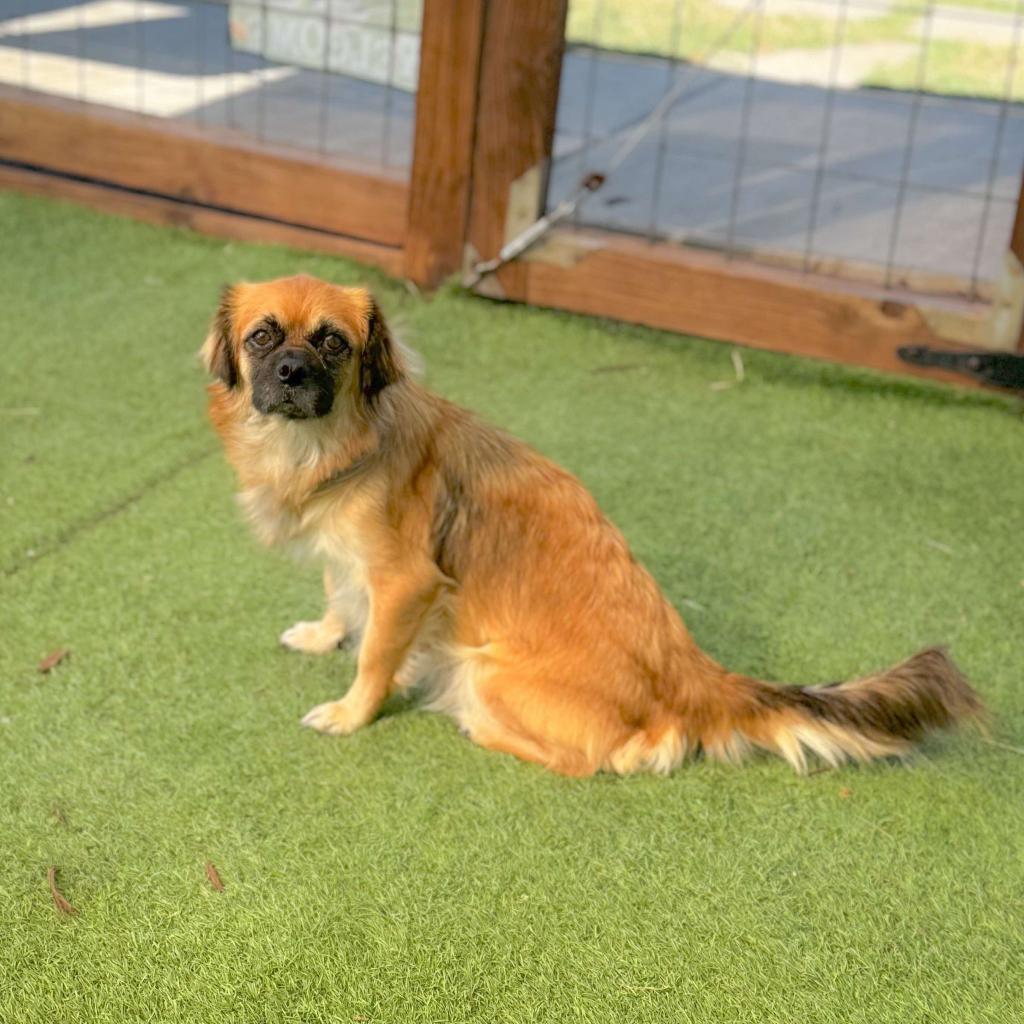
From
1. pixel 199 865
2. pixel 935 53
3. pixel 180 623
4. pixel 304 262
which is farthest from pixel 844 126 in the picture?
pixel 199 865

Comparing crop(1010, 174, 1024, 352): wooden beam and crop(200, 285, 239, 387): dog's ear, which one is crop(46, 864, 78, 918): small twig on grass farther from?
crop(1010, 174, 1024, 352): wooden beam

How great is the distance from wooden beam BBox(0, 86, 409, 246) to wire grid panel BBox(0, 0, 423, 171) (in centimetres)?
18

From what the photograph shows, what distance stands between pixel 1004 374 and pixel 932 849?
2.31m

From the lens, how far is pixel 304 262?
206 inches

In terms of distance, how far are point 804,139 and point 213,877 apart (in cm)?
561

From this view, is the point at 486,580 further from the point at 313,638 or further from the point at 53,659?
the point at 53,659

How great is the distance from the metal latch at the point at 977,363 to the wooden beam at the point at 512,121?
145 cm

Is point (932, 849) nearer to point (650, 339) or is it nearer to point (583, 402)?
point (583, 402)

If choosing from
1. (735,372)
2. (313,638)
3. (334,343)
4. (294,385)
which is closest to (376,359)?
(334,343)

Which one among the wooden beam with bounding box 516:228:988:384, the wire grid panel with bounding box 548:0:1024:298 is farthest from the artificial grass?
the wire grid panel with bounding box 548:0:1024:298

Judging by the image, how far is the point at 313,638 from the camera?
326cm

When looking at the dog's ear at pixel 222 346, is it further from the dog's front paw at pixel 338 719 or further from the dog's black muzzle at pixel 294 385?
the dog's front paw at pixel 338 719

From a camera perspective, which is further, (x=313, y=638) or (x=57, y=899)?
(x=313, y=638)

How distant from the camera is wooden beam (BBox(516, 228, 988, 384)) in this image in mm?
4680
